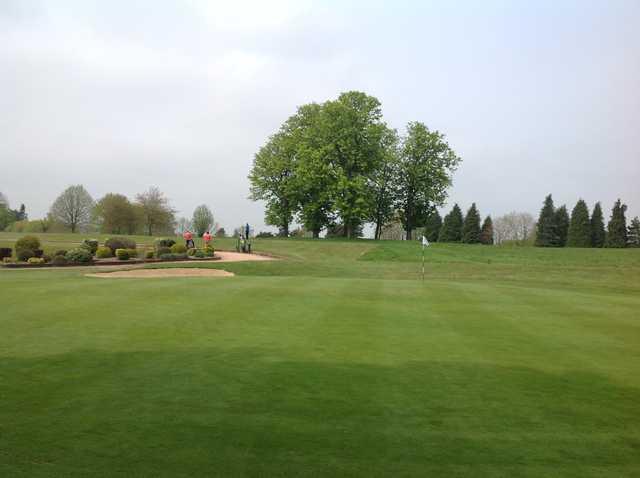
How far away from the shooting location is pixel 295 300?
44.1 feet

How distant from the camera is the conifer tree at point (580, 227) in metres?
61.3

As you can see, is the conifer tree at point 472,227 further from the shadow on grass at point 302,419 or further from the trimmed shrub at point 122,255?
the shadow on grass at point 302,419

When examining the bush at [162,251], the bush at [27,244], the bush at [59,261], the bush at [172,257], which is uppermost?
the bush at [27,244]

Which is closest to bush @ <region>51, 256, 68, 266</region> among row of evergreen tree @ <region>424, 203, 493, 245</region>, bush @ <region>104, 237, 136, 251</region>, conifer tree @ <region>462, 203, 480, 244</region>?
bush @ <region>104, 237, 136, 251</region>

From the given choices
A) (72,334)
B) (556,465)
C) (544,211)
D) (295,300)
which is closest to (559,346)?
(556,465)

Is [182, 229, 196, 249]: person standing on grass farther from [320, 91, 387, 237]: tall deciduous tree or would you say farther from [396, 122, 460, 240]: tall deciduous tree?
[396, 122, 460, 240]: tall deciduous tree

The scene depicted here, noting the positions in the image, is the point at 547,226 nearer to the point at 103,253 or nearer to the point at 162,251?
the point at 162,251

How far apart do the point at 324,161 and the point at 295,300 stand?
39286 millimetres

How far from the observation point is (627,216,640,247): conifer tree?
6222 centimetres

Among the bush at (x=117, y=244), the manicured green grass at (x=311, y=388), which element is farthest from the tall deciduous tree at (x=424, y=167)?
the manicured green grass at (x=311, y=388)

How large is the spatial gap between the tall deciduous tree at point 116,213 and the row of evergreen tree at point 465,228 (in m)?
41.2

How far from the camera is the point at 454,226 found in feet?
232

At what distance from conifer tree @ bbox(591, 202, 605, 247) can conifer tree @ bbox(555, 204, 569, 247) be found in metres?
3.41

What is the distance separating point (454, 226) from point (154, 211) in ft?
143
